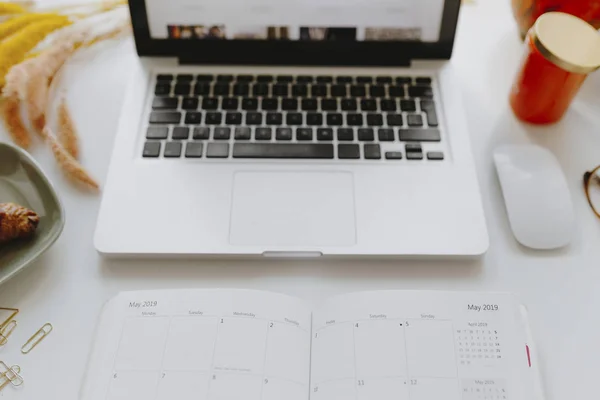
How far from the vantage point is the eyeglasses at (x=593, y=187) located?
0.58 meters

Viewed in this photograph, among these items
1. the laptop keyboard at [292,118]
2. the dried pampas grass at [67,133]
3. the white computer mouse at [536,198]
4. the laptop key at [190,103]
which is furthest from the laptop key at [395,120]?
the dried pampas grass at [67,133]

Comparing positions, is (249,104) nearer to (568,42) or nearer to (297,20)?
(297,20)

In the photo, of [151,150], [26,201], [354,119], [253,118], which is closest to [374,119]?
[354,119]

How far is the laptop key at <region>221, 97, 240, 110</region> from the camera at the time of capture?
0.63 meters

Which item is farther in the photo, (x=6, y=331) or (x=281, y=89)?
(x=281, y=89)

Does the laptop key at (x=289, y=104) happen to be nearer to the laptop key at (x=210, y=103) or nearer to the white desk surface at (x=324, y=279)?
the laptop key at (x=210, y=103)

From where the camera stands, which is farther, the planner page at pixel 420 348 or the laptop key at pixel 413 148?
the laptop key at pixel 413 148

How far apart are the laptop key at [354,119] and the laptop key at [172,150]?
0.17 meters

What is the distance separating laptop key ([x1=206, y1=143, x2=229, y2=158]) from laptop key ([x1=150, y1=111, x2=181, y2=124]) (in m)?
0.05

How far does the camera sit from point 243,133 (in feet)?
1.99

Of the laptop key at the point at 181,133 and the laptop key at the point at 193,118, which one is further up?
→ the laptop key at the point at 193,118

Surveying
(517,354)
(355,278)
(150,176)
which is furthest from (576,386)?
(150,176)

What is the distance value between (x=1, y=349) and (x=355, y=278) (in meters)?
0.30

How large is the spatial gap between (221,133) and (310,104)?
0.10 meters
